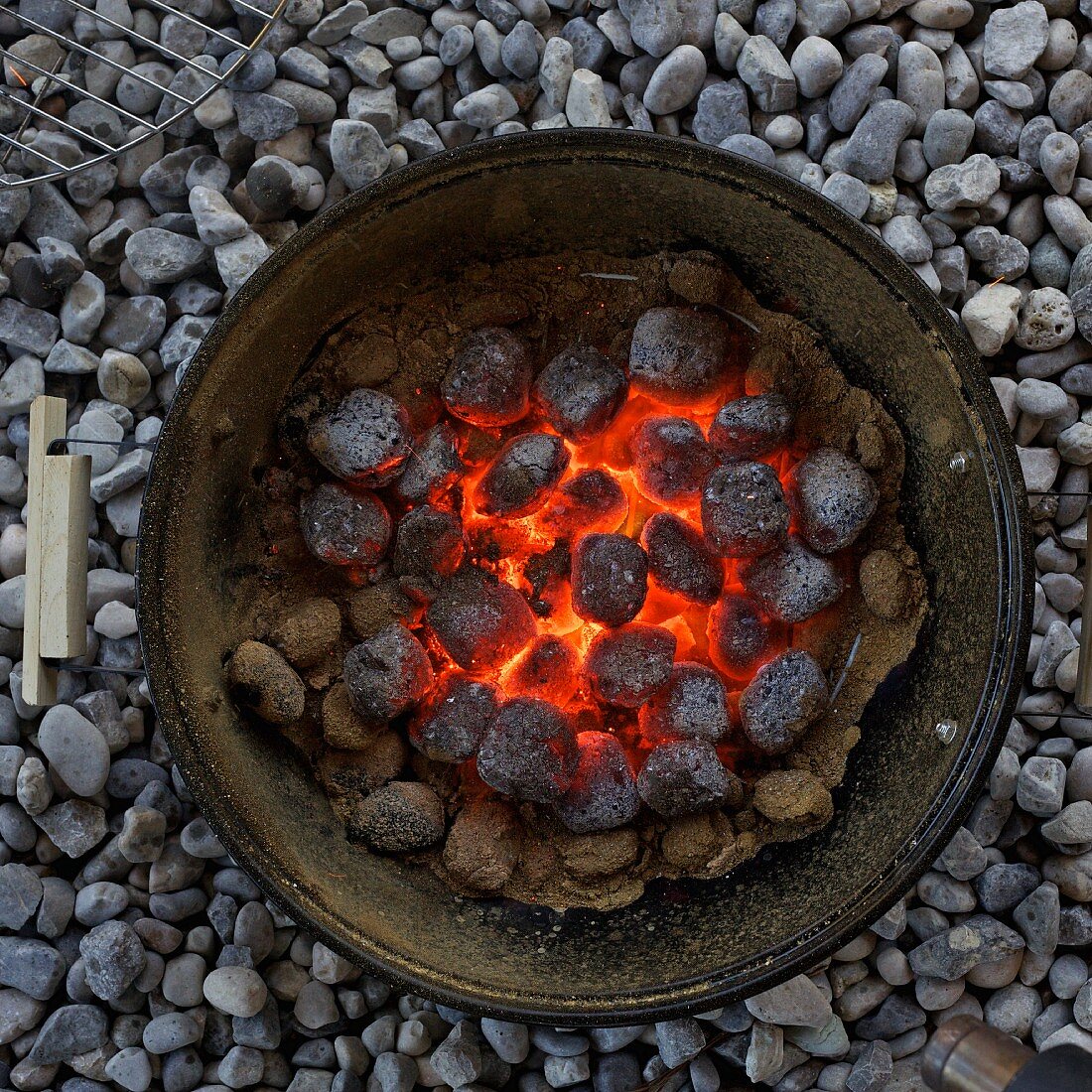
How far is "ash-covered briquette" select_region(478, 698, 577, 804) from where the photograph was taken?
124cm

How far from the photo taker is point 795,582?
1.30 m

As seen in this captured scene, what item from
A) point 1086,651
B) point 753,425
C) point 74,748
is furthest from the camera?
point 74,748

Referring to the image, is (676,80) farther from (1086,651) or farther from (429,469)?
(1086,651)

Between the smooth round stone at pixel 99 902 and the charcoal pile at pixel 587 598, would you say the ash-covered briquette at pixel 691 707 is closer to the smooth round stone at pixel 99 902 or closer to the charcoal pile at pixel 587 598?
the charcoal pile at pixel 587 598

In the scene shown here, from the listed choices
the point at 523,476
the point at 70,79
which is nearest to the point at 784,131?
the point at 523,476

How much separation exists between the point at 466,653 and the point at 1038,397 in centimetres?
82

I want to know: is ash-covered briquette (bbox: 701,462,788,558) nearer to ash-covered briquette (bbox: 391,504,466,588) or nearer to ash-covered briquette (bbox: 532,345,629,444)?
ash-covered briquette (bbox: 532,345,629,444)

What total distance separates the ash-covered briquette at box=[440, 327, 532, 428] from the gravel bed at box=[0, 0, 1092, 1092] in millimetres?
308

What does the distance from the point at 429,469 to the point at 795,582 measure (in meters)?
0.47

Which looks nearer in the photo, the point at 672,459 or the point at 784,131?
the point at 672,459

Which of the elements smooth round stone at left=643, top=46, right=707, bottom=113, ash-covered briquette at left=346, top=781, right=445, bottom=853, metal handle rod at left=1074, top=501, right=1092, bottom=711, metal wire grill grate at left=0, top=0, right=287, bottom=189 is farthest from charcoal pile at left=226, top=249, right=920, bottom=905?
metal wire grill grate at left=0, top=0, right=287, bottom=189

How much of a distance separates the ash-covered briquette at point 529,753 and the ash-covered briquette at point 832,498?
0.38 meters

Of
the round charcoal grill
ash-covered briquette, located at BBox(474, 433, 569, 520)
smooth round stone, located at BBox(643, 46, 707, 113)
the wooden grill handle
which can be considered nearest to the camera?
the round charcoal grill

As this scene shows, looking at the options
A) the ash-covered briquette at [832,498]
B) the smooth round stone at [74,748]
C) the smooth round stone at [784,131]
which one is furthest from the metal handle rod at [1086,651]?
the smooth round stone at [74,748]
